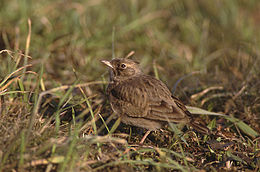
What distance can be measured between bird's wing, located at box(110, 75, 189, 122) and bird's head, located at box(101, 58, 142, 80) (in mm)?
362

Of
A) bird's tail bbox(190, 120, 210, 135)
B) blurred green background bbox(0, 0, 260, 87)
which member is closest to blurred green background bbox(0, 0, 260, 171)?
blurred green background bbox(0, 0, 260, 87)

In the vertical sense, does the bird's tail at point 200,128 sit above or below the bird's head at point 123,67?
below

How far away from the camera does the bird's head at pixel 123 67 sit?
A: 17.5ft

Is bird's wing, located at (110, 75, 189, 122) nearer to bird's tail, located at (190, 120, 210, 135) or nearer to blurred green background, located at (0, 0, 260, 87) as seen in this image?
bird's tail, located at (190, 120, 210, 135)

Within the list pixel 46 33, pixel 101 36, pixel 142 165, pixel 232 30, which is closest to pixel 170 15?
pixel 232 30

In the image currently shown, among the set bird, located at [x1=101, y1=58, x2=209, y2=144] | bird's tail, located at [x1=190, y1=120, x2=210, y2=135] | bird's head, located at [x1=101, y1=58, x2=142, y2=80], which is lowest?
bird's tail, located at [x1=190, y1=120, x2=210, y2=135]

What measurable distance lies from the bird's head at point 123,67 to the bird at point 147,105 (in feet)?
0.76

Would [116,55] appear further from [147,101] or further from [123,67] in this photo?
[147,101]

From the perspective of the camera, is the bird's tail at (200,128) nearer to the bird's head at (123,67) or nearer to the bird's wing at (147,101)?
the bird's wing at (147,101)

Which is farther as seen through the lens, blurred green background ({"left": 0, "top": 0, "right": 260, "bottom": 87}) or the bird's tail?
blurred green background ({"left": 0, "top": 0, "right": 260, "bottom": 87})

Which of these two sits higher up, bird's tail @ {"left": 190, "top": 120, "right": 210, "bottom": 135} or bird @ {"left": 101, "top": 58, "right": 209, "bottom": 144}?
bird @ {"left": 101, "top": 58, "right": 209, "bottom": 144}

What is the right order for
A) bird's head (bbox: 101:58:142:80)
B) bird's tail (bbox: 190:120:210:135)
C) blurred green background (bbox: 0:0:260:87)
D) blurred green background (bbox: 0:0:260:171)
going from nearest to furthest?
blurred green background (bbox: 0:0:260:171) < bird's tail (bbox: 190:120:210:135) < bird's head (bbox: 101:58:142:80) < blurred green background (bbox: 0:0:260:87)

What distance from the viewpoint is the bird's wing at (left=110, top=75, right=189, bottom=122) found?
14.7 ft

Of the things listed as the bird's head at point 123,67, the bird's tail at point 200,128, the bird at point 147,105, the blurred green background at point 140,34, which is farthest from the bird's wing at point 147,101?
the blurred green background at point 140,34
